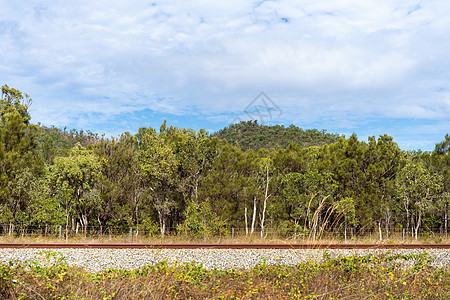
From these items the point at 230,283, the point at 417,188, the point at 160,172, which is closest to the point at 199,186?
the point at 160,172

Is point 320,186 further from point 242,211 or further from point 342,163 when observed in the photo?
point 242,211

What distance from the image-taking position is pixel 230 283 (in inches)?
217

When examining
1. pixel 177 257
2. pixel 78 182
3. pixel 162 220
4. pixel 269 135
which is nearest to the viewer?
pixel 177 257

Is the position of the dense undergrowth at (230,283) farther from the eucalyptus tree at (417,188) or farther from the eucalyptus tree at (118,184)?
the eucalyptus tree at (417,188)

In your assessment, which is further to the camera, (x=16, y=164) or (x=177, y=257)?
(x=16, y=164)

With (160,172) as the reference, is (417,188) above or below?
below

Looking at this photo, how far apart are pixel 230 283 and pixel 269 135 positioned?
205 ft

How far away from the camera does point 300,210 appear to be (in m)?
17.9

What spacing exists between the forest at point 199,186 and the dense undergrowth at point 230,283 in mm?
11115

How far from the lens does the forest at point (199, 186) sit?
17.5 m

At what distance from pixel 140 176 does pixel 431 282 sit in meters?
15.3

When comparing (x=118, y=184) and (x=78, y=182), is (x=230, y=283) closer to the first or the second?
(x=78, y=182)

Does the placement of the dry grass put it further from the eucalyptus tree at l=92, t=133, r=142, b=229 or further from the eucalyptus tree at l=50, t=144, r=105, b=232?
the eucalyptus tree at l=92, t=133, r=142, b=229

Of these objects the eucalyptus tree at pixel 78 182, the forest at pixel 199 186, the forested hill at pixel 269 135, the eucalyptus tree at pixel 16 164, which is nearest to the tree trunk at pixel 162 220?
the forest at pixel 199 186
